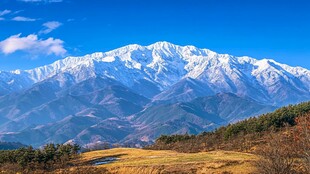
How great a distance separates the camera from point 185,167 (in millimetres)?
82188

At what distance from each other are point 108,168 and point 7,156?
49.8m

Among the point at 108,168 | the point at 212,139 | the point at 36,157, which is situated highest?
the point at 212,139

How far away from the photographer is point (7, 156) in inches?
4865

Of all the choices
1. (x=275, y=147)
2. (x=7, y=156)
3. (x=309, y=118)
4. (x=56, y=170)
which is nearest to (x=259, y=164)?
(x=275, y=147)

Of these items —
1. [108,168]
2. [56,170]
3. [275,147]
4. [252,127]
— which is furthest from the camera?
[252,127]

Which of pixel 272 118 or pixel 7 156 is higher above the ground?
pixel 272 118

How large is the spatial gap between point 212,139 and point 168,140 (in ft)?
91.1

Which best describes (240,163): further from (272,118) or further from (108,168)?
(272,118)

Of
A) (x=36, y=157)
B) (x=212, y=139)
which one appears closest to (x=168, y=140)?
(x=212, y=139)

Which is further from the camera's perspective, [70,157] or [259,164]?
[70,157]

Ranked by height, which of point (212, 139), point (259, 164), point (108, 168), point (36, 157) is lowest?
point (259, 164)

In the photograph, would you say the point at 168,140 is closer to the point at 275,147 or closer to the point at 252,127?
the point at 252,127

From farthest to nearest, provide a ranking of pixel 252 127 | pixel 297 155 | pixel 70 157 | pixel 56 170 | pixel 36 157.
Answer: pixel 252 127 → pixel 70 157 → pixel 36 157 → pixel 56 170 → pixel 297 155

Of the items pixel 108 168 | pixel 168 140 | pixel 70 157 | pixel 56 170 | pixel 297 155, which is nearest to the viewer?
pixel 297 155
